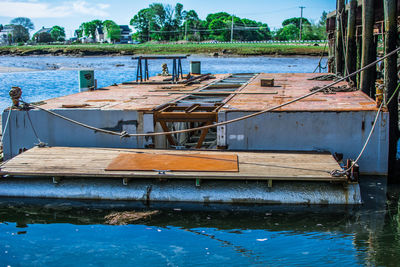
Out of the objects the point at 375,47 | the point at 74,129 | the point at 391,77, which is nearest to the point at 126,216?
the point at 74,129

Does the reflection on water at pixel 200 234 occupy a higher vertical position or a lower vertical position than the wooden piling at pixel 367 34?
lower

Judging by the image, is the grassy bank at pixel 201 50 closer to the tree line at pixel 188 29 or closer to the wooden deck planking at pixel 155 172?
the tree line at pixel 188 29

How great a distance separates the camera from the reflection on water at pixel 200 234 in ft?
28.7

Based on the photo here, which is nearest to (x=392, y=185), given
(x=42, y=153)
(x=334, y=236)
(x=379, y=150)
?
(x=379, y=150)

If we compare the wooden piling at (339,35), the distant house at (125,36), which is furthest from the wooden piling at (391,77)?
the distant house at (125,36)

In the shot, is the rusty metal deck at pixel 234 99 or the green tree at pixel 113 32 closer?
the rusty metal deck at pixel 234 99

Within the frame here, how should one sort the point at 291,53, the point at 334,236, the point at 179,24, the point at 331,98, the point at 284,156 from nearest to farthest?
1. the point at 334,236
2. the point at 284,156
3. the point at 331,98
4. the point at 291,53
5. the point at 179,24

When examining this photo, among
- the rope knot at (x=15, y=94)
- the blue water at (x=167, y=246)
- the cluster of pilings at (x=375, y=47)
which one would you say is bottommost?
the blue water at (x=167, y=246)

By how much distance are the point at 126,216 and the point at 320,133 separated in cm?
546

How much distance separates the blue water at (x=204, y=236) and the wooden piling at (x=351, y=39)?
11.5 m

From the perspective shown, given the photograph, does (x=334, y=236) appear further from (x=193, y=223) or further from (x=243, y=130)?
(x=243, y=130)

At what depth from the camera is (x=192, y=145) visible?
15.9 m

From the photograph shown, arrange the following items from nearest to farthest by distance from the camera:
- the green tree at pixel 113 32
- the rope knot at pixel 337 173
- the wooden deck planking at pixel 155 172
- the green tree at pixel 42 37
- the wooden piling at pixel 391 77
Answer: the rope knot at pixel 337 173 → the wooden deck planking at pixel 155 172 → the wooden piling at pixel 391 77 → the green tree at pixel 113 32 → the green tree at pixel 42 37

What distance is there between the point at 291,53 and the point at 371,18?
81.0 m
